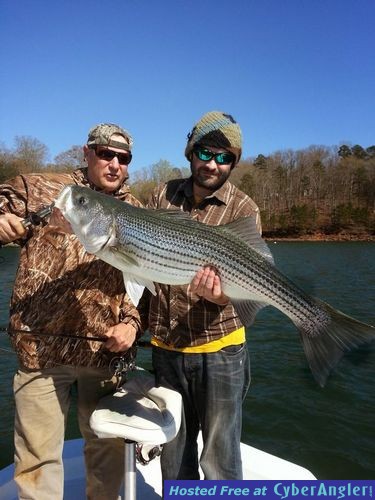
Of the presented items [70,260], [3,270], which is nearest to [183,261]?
[70,260]

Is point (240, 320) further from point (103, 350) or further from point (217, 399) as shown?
point (103, 350)

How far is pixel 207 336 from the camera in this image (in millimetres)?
3566

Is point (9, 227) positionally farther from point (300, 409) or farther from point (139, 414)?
point (300, 409)

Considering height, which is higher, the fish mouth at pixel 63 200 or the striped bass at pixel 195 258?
the fish mouth at pixel 63 200

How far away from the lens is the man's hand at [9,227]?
320 centimetres

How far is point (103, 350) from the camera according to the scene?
367 centimetres

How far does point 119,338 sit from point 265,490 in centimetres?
162

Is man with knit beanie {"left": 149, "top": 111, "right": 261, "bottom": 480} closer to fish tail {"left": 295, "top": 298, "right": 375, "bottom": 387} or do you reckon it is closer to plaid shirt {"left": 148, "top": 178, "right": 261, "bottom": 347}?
plaid shirt {"left": 148, "top": 178, "right": 261, "bottom": 347}

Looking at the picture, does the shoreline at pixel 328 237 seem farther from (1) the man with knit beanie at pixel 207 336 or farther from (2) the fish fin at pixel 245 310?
→ (2) the fish fin at pixel 245 310

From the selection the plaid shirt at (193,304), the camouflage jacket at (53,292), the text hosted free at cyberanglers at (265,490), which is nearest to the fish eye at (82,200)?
the camouflage jacket at (53,292)

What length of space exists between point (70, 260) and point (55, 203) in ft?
1.91

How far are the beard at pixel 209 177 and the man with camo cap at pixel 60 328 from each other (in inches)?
24.1

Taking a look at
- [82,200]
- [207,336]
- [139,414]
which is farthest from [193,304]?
[82,200]

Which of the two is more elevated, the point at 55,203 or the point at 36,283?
the point at 55,203
